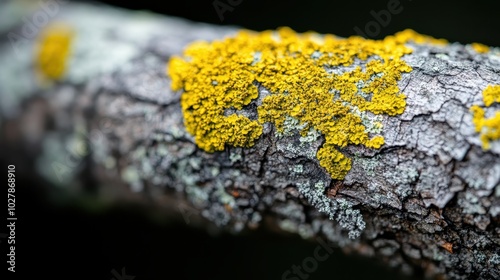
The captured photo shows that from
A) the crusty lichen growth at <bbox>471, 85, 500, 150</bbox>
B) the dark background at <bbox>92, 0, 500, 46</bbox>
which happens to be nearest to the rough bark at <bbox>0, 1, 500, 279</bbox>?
the crusty lichen growth at <bbox>471, 85, 500, 150</bbox>

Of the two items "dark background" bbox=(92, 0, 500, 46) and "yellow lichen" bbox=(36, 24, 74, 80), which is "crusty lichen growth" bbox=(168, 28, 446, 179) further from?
"dark background" bbox=(92, 0, 500, 46)

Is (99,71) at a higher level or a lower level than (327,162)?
higher

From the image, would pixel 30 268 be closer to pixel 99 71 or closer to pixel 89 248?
pixel 89 248

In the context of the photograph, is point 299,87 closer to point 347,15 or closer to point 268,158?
point 268,158

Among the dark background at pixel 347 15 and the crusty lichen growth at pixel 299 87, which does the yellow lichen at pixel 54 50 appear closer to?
the crusty lichen growth at pixel 299 87

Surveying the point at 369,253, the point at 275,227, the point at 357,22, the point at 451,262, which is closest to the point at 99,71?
the point at 275,227

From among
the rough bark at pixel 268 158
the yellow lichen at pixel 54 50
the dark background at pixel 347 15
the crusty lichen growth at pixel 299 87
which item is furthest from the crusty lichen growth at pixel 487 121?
the yellow lichen at pixel 54 50

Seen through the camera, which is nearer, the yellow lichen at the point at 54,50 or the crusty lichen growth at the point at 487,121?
the crusty lichen growth at the point at 487,121
